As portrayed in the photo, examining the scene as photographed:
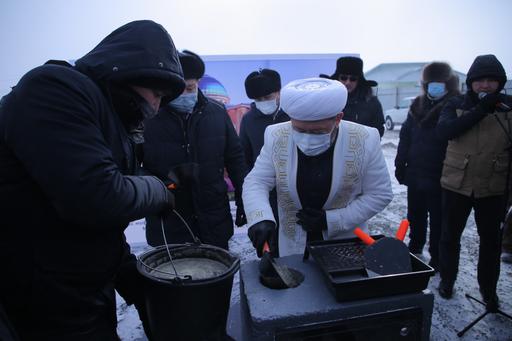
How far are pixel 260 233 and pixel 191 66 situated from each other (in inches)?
59.0

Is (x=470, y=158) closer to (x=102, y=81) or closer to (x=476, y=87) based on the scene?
(x=476, y=87)

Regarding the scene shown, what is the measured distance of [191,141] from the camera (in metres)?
2.51

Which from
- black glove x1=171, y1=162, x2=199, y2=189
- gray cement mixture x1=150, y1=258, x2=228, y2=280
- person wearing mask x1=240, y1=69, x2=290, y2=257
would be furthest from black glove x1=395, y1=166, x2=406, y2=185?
gray cement mixture x1=150, y1=258, x2=228, y2=280

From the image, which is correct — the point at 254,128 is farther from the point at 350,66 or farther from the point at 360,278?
the point at 360,278

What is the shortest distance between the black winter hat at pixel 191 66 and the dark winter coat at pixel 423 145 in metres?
2.24

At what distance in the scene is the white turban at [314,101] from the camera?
1641 mm

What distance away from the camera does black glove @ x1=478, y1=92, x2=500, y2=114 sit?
248 cm

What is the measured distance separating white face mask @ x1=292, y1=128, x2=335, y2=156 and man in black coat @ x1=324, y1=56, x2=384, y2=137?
1.92 meters

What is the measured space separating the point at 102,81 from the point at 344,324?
3.99ft

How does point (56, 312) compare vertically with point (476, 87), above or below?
below

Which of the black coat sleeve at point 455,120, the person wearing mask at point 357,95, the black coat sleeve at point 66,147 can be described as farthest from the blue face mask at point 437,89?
the black coat sleeve at point 66,147

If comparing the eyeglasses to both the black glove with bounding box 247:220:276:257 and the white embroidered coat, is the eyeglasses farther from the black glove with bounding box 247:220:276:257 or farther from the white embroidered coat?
the black glove with bounding box 247:220:276:257

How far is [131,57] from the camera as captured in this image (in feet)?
3.69

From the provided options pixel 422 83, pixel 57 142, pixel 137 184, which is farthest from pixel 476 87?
pixel 57 142
